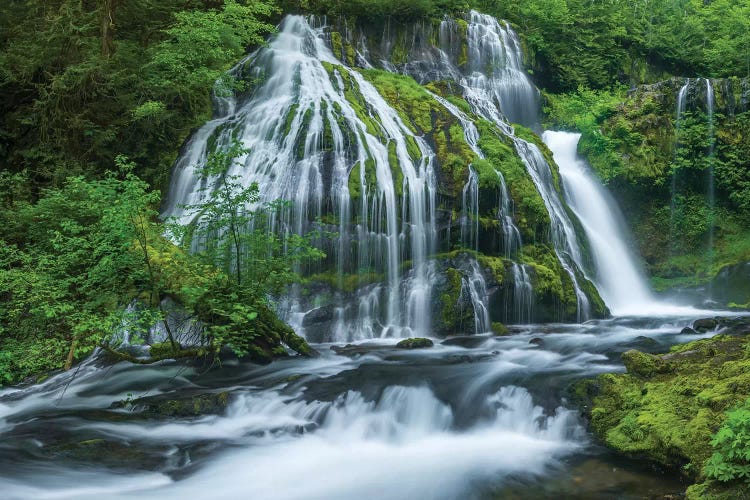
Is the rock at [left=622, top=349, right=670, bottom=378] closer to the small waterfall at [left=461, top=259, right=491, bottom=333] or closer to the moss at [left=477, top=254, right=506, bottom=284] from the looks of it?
the small waterfall at [left=461, top=259, right=491, bottom=333]

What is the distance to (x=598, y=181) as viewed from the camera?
52.5 ft

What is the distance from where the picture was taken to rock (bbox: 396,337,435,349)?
9.04 meters

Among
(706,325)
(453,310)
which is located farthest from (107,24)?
(706,325)

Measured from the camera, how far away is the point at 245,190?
21.9ft

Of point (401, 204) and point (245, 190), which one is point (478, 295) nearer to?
point (401, 204)

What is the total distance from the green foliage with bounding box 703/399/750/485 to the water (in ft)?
1.75

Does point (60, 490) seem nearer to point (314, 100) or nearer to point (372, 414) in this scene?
point (372, 414)

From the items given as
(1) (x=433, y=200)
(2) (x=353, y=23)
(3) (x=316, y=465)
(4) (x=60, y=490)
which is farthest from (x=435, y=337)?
(2) (x=353, y=23)

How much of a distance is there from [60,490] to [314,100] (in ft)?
36.3

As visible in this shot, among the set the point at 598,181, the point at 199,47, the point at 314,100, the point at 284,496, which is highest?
the point at 199,47

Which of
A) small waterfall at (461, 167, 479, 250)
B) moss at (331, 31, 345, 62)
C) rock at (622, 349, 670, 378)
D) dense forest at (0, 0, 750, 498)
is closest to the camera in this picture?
rock at (622, 349, 670, 378)

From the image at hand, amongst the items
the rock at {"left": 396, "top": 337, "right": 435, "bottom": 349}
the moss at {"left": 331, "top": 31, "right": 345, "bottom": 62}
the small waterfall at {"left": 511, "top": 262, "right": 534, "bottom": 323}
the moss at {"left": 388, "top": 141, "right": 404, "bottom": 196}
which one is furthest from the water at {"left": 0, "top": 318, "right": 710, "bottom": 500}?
the moss at {"left": 331, "top": 31, "right": 345, "bottom": 62}

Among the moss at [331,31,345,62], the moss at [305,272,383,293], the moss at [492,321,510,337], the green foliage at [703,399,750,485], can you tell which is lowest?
the green foliage at [703,399,750,485]

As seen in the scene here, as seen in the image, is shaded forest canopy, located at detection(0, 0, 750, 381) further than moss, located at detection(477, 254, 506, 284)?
No
